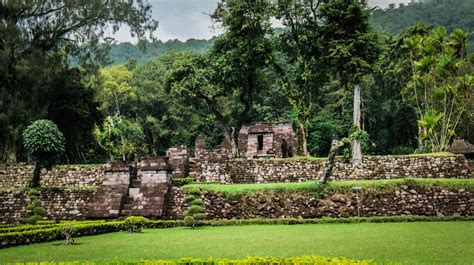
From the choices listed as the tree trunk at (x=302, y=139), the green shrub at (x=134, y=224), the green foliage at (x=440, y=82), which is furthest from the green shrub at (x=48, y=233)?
the green foliage at (x=440, y=82)

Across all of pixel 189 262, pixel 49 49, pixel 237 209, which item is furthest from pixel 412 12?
pixel 189 262

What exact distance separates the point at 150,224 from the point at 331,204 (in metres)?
6.92

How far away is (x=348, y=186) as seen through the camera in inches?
744

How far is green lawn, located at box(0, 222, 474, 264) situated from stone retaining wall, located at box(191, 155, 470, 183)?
8474mm

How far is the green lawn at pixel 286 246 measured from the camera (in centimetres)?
948

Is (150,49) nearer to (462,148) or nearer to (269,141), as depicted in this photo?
(269,141)

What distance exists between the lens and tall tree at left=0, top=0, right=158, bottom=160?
26719 mm

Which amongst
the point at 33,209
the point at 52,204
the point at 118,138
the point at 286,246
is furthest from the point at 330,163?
the point at 118,138

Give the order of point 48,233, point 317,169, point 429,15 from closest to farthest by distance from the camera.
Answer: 1. point 48,233
2. point 317,169
3. point 429,15

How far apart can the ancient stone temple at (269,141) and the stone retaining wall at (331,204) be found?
14.9 metres

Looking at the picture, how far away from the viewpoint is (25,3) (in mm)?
28156

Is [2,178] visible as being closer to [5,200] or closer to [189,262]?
[5,200]

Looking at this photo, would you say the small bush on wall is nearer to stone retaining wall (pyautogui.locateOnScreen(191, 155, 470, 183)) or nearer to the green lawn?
the green lawn

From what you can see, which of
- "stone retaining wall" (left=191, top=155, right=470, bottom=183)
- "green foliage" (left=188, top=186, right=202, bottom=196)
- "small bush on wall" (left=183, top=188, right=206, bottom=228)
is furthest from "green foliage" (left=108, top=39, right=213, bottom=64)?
"small bush on wall" (left=183, top=188, right=206, bottom=228)
